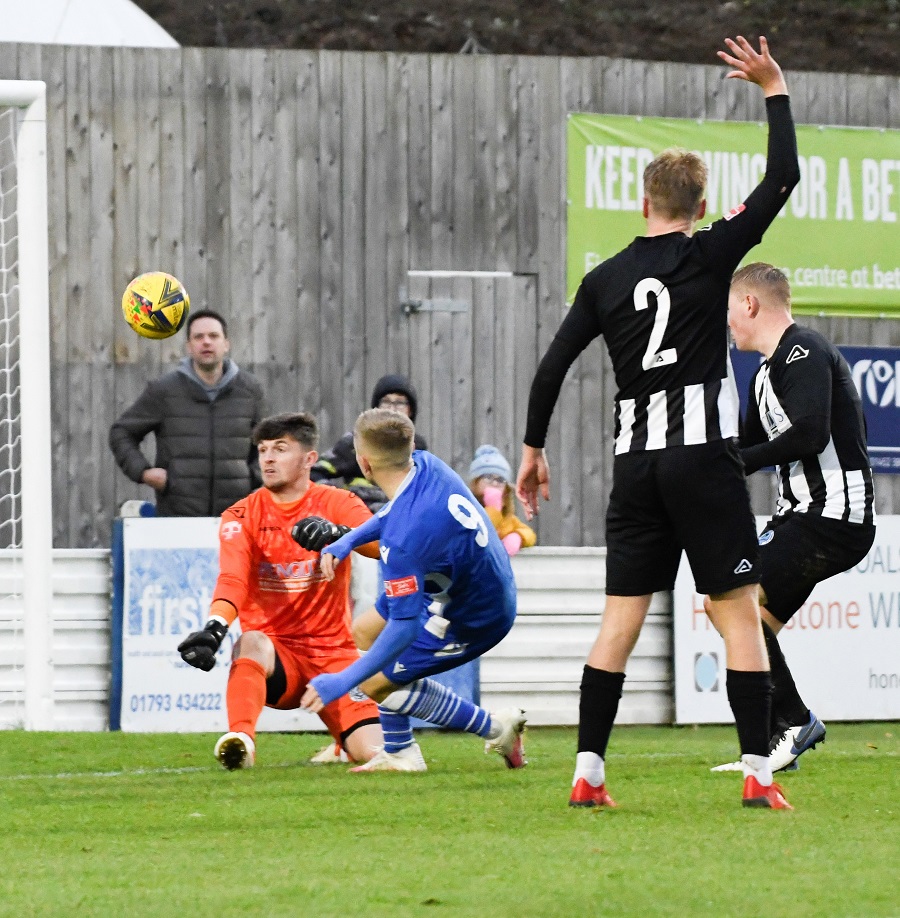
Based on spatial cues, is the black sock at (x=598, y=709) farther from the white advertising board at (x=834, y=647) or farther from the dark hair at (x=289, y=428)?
the white advertising board at (x=834, y=647)

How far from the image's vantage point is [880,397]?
16891mm

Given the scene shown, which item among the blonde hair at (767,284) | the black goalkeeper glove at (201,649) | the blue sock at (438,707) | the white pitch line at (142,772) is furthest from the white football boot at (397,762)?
the blonde hair at (767,284)

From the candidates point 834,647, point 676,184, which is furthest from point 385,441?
point 834,647

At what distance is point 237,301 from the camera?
1529 cm

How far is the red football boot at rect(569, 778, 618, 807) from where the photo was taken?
5.72 m

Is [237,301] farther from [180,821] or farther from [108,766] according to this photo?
[180,821]

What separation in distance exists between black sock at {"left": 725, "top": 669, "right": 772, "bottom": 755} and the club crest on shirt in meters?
1.65

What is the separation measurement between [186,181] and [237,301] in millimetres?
1064

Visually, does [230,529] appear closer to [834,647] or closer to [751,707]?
[751,707]

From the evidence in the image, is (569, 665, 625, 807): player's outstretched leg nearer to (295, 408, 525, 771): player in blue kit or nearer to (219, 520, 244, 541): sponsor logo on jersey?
(295, 408, 525, 771): player in blue kit

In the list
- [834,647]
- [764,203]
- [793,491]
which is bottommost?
[834,647]

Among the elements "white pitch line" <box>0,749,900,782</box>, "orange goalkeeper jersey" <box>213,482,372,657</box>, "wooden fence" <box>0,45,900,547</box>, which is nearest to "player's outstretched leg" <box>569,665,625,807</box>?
"white pitch line" <box>0,749,900,782</box>

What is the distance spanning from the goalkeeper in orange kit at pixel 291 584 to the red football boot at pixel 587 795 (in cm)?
219

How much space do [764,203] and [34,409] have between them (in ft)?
18.8
